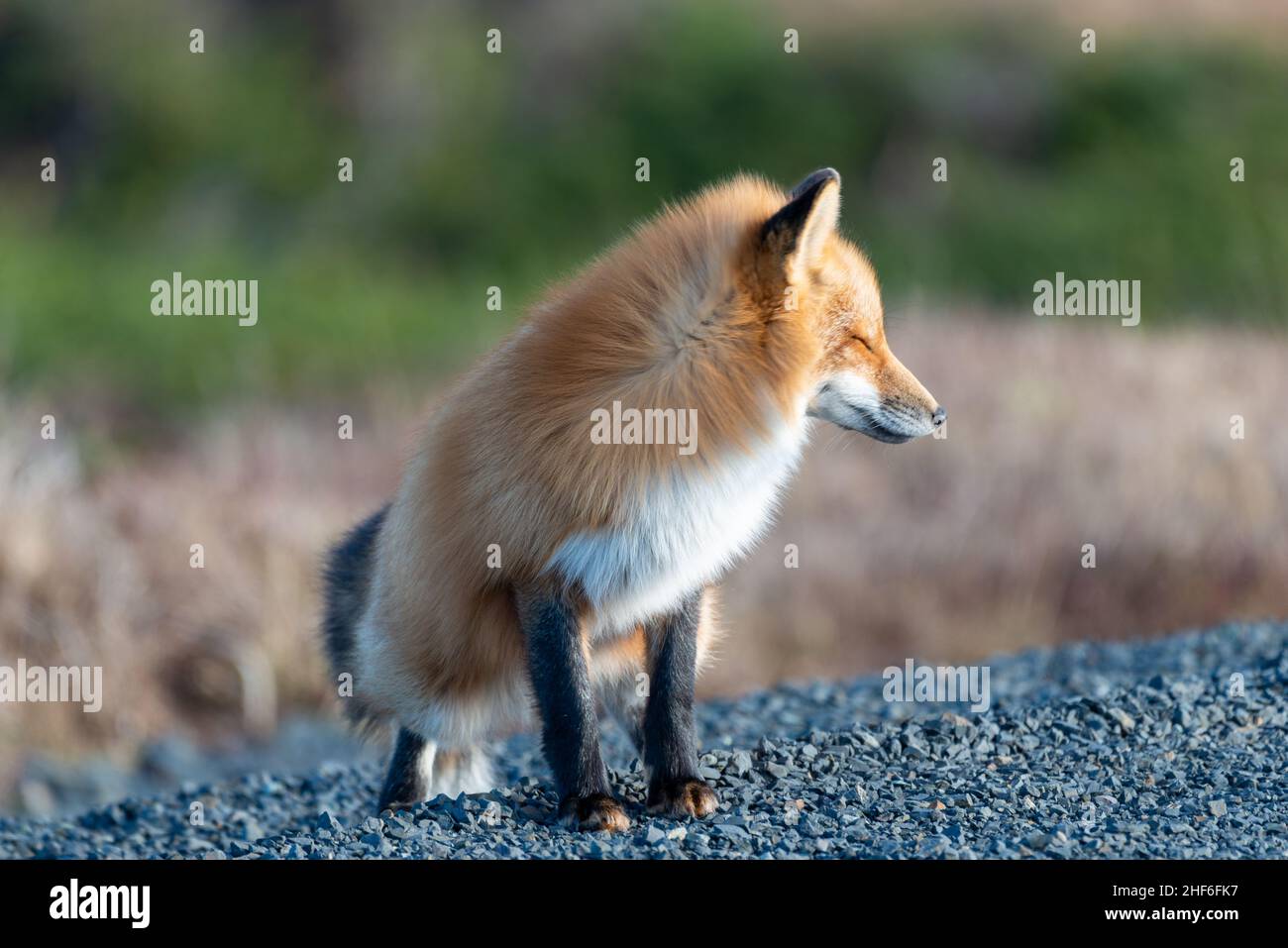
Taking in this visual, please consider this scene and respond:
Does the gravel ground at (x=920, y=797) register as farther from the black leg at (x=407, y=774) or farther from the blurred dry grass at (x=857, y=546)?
the blurred dry grass at (x=857, y=546)

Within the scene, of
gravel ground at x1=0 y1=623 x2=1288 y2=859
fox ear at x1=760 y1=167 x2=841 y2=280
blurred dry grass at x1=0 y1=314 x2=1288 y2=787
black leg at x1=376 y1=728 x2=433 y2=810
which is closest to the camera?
gravel ground at x1=0 y1=623 x2=1288 y2=859

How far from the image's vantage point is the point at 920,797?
5.05 m

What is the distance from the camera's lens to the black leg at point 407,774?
6043mm

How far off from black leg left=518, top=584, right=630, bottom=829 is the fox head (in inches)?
42.4

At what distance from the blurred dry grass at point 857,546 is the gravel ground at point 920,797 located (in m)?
3.06

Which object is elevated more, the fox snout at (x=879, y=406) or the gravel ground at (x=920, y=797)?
the fox snout at (x=879, y=406)

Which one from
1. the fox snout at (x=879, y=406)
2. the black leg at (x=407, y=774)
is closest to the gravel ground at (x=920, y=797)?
the black leg at (x=407, y=774)

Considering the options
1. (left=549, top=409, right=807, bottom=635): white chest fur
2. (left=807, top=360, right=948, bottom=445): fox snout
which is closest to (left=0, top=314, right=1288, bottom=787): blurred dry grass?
(left=807, top=360, right=948, bottom=445): fox snout

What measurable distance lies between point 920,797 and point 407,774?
207 cm

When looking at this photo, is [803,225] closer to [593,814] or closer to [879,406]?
[879,406]

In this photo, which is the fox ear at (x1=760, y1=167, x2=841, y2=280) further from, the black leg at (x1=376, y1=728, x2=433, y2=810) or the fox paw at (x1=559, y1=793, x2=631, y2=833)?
the black leg at (x1=376, y1=728, x2=433, y2=810)

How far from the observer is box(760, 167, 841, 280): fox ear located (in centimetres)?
488

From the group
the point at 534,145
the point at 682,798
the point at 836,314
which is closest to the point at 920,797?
the point at 682,798

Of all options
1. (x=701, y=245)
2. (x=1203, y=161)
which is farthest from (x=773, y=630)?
(x=1203, y=161)
